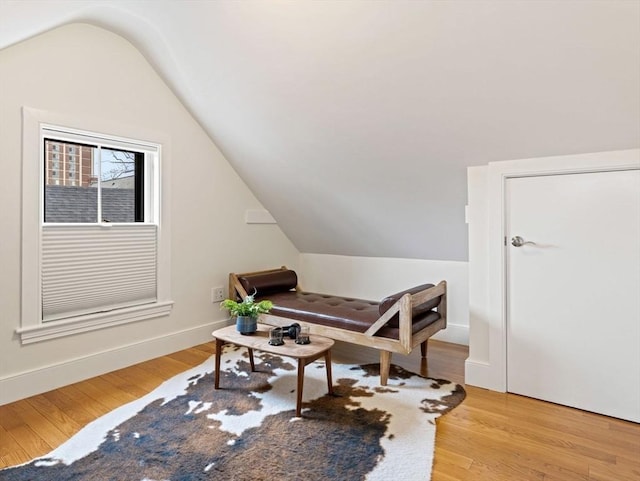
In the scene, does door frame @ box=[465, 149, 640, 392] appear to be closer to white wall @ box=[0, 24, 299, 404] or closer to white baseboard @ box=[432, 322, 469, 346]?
white baseboard @ box=[432, 322, 469, 346]

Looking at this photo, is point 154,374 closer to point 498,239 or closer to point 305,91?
point 305,91

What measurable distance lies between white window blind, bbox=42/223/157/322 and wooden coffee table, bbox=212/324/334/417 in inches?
36.9

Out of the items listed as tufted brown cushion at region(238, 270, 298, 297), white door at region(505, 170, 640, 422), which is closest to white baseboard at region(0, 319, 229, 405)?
tufted brown cushion at region(238, 270, 298, 297)

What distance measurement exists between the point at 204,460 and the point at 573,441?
1.72 meters

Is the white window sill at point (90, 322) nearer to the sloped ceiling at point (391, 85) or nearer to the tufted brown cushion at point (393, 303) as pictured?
the sloped ceiling at point (391, 85)

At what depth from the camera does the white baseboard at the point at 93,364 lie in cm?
224

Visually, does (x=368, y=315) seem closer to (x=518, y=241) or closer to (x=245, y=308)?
(x=245, y=308)

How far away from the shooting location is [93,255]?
2607mm

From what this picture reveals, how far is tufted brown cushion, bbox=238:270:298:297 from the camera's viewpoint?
329cm

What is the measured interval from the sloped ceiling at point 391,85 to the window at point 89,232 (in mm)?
654

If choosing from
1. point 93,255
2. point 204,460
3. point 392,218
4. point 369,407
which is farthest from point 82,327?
point 392,218

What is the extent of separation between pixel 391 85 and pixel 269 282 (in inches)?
77.5

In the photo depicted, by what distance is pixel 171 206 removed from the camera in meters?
3.05

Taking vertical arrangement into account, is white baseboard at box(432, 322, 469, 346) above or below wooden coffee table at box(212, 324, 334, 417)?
below
